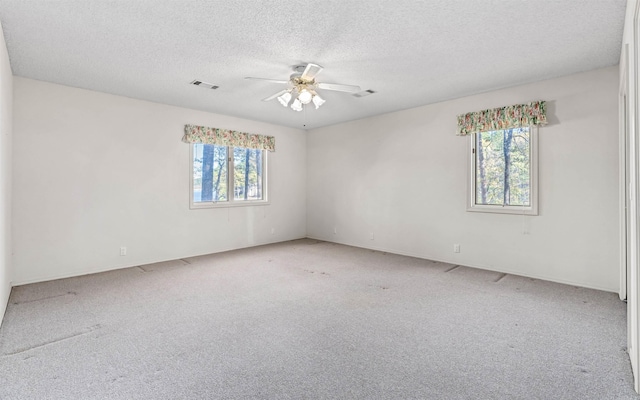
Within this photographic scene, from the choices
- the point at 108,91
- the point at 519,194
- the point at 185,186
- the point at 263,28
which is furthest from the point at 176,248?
the point at 519,194

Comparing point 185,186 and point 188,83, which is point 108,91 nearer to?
point 188,83

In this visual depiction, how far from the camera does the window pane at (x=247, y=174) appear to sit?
5.94 meters

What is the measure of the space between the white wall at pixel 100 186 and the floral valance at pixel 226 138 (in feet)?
0.45

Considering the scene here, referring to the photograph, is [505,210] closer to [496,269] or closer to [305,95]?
[496,269]

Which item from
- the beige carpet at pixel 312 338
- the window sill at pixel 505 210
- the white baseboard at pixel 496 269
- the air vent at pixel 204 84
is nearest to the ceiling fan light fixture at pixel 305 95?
the air vent at pixel 204 84

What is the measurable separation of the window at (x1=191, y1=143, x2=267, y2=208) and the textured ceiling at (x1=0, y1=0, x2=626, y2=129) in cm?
146

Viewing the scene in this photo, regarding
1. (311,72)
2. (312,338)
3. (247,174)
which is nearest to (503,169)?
(311,72)

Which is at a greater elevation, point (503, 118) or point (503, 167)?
point (503, 118)

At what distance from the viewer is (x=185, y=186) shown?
519 centimetres

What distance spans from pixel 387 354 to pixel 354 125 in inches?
182

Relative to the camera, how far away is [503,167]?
4.32m

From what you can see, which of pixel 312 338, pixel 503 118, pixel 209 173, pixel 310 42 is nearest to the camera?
pixel 312 338

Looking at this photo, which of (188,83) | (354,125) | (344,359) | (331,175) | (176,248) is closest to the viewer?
(344,359)

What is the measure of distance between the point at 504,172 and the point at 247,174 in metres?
4.31
